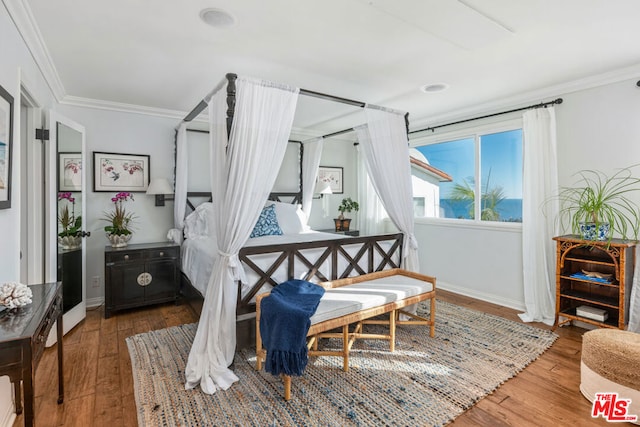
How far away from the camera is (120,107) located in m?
3.96

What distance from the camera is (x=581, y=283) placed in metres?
3.26

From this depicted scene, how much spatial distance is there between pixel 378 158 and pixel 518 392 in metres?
2.13

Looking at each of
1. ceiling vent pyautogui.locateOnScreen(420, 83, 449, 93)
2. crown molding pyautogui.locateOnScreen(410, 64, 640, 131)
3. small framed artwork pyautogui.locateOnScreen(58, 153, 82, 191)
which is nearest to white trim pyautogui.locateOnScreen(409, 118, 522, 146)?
crown molding pyautogui.locateOnScreen(410, 64, 640, 131)

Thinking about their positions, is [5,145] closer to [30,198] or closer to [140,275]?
[30,198]

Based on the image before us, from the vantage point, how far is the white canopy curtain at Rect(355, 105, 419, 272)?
3186mm

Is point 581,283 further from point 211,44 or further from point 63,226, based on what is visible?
point 63,226

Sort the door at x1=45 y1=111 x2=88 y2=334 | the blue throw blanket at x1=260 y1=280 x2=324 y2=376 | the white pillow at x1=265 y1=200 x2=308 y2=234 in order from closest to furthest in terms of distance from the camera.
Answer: the blue throw blanket at x1=260 y1=280 x2=324 y2=376
the door at x1=45 y1=111 x2=88 y2=334
the white pillow at x1=265 y1=200 x2=308 y2=234

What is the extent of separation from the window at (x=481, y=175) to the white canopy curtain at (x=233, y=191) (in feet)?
9.66

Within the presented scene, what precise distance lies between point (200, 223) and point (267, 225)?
0.81 metres

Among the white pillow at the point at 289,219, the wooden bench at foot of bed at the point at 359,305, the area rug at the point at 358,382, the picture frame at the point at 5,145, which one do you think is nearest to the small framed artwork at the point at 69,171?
the picture frame at the point at 5,145

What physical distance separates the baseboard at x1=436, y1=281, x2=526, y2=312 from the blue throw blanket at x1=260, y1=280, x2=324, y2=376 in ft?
9.27

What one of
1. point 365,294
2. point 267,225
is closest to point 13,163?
point 267,225

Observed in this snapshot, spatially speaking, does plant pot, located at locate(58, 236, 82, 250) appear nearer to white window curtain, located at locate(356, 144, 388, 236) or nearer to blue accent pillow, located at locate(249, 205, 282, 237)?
blue accent pillow, located at locate(249, 205, 282, 237)

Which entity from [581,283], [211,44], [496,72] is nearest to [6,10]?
→ [211,44]
